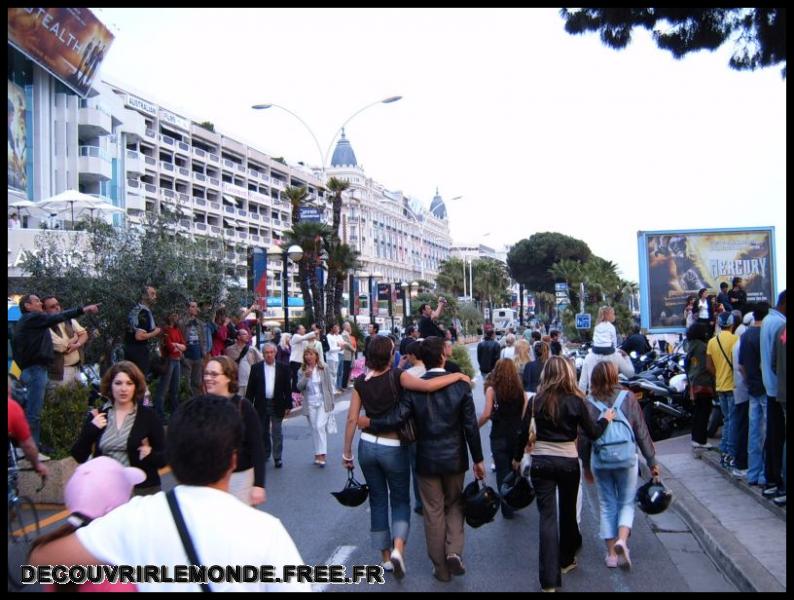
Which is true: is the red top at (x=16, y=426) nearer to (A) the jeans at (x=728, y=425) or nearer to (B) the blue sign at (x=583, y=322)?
(A) the jeans at (x=728, y=425)

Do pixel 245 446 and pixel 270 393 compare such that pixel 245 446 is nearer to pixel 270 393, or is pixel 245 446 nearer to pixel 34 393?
pixel 34 393

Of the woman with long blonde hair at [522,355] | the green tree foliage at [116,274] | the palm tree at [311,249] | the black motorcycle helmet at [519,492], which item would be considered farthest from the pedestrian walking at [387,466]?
the palm tree at [311,249]

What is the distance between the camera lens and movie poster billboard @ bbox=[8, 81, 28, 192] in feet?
120

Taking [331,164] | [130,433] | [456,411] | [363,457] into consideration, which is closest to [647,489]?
[456,411]

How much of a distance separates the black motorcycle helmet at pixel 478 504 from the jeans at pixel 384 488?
48 cm

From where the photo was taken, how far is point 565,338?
47938mm

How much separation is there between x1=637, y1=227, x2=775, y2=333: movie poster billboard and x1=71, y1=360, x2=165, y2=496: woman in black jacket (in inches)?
676

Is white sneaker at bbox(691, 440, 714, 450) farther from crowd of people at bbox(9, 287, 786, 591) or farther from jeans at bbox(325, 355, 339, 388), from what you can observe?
jeans at bbox(325, 355, 339, 388)

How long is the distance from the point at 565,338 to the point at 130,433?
145 ft

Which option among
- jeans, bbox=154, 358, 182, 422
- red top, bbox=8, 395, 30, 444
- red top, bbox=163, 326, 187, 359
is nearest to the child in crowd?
red top, bbox=163, 326, 187, 359

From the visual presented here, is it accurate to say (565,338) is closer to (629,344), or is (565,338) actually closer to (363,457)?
(629,344)

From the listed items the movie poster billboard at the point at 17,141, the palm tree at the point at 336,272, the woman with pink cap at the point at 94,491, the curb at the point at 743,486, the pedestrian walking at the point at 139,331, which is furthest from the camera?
the movie poster billboard at the point at 17,141

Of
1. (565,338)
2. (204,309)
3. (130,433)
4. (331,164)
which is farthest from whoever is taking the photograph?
(331,164)

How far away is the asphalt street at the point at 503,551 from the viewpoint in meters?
5.92
